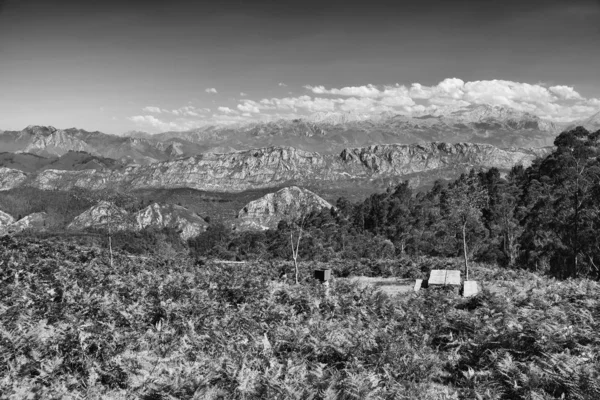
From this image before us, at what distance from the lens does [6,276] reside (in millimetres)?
15305

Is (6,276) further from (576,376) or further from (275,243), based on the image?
(275,243)

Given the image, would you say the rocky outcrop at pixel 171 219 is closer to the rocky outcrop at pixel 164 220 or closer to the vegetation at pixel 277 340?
the rocky outcrop at pixel 164 220

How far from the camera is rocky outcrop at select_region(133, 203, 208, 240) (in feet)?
469

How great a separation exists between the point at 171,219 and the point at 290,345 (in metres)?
151

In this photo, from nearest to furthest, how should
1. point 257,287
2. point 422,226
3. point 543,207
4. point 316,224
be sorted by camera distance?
point 257,287, point 543,207, point 422,226, point 316,224

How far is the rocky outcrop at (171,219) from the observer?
143000 mm

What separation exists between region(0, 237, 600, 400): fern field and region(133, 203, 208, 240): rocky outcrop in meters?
131

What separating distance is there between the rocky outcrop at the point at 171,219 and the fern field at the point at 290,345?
131m

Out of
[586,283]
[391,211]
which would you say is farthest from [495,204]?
[586,283]

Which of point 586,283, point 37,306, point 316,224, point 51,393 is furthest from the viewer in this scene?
point 316,224

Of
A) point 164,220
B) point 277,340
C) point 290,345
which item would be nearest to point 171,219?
point 164,220

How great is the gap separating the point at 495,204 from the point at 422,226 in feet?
50.4

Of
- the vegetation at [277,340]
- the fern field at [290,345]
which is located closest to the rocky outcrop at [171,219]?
the vegetation at [277,340]

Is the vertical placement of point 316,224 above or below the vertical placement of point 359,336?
below
